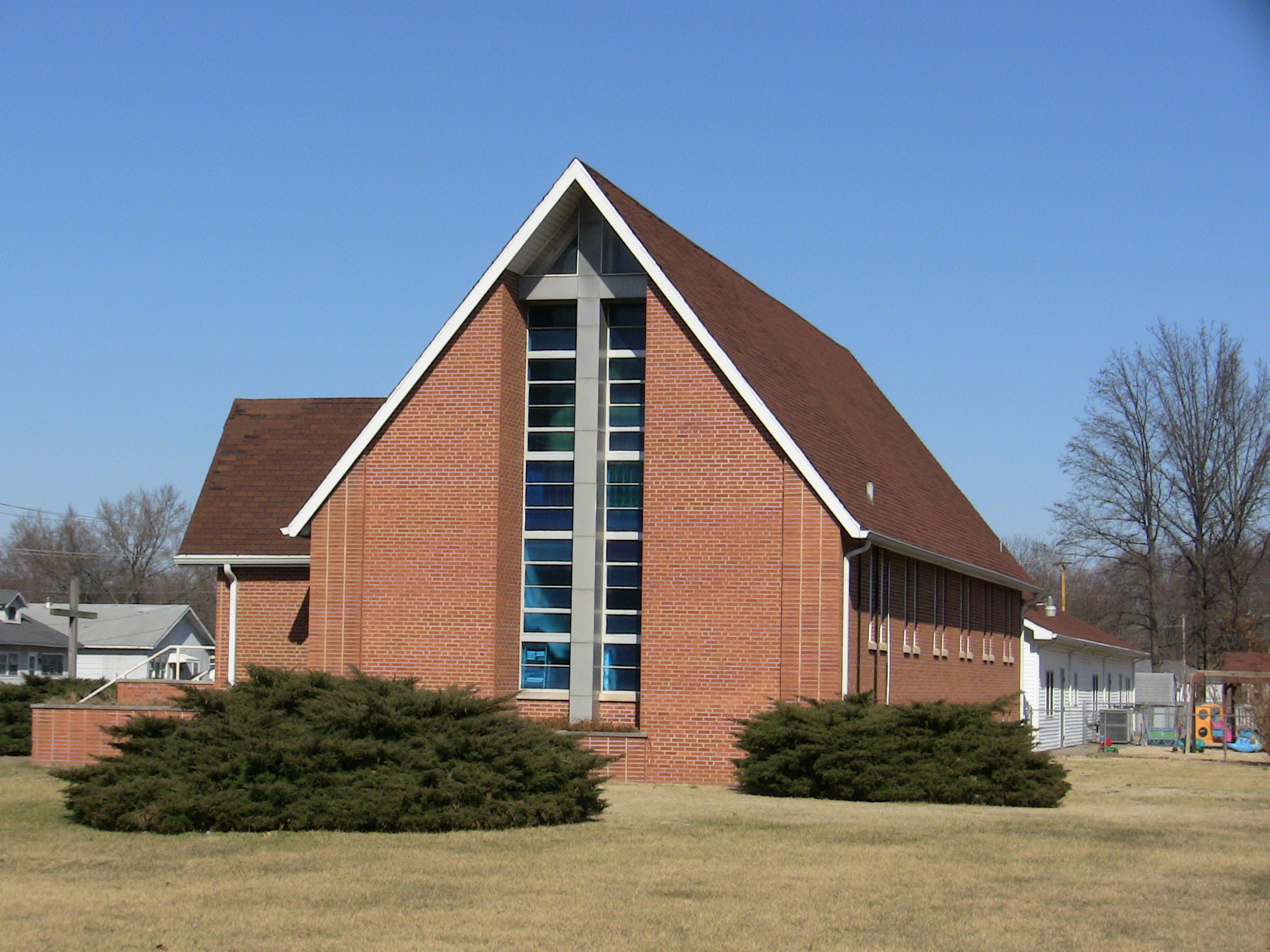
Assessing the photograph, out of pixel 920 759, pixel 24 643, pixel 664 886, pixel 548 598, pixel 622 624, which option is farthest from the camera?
pixel 24 643

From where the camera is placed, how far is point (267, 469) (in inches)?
1195

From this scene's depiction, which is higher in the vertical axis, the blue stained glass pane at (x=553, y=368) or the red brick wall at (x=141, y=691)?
the blue stained glass pane at (x=553, y=368)

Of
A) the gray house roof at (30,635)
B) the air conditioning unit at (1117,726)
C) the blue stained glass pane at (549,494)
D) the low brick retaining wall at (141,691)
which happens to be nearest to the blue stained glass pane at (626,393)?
the blue stained glass pane at (549,494)

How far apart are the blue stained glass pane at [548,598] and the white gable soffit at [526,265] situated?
3573 mm

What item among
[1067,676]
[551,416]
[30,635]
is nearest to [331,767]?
[551,416]

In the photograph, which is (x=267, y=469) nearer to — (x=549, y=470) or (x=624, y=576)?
(x=549, y=470)

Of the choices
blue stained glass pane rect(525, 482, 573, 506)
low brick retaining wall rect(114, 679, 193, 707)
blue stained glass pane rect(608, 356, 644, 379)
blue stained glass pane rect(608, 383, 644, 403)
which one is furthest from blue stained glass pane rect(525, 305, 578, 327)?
low brick retaining wall rect(114, 679, 193, 707)

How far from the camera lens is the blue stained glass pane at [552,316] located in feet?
81.0

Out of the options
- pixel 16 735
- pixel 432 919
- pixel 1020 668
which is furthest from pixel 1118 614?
pixel 432 919

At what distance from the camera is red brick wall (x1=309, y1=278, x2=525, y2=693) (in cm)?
2358

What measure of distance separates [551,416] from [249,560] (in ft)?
23.1

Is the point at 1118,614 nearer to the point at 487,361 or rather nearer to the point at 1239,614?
the point at 1239,614

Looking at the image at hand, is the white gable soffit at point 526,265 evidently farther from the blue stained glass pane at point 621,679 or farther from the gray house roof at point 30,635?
the gray house roof at point 30,635

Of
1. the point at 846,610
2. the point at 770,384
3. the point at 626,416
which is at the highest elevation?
the point at 770,384
